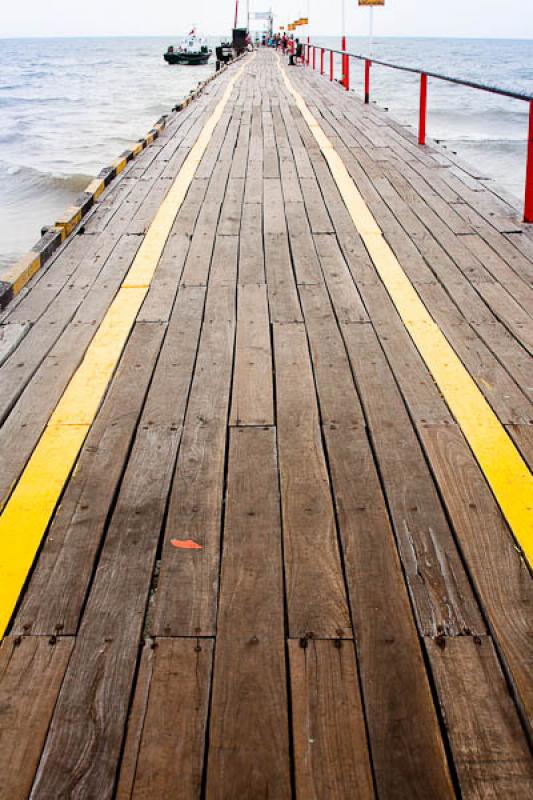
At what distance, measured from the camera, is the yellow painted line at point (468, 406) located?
2521mm

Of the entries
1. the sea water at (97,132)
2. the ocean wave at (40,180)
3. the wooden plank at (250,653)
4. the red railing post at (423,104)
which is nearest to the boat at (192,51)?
the sea water at (97,132)

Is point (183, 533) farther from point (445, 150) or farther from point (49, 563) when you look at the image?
point (445, 150)

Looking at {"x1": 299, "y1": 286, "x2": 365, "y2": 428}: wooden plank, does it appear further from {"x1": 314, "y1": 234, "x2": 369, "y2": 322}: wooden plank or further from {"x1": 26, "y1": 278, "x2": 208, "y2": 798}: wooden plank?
{"x1": 26, "y1": 278, "x2": 208, "y2": 798}: wooden plank

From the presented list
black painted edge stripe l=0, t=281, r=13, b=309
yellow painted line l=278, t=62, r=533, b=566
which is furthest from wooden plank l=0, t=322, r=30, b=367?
yellow painted line l=278, t=62, r=533, b=566

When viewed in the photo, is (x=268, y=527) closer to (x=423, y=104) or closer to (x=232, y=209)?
(x=232, y=209)

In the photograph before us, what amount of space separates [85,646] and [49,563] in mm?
385

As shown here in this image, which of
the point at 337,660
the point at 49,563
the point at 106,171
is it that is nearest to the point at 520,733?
the point at 337,660

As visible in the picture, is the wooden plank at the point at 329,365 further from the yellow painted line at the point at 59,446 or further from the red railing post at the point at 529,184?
the red railing post at the point at 529,184

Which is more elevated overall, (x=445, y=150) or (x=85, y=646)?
(x=445, y=150)

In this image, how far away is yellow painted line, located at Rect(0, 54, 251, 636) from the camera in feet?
7.45

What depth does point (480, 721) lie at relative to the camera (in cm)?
172

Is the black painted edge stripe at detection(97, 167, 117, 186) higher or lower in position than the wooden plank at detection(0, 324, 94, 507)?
higher

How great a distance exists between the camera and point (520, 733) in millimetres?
1694

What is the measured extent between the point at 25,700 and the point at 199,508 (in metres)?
0.87
